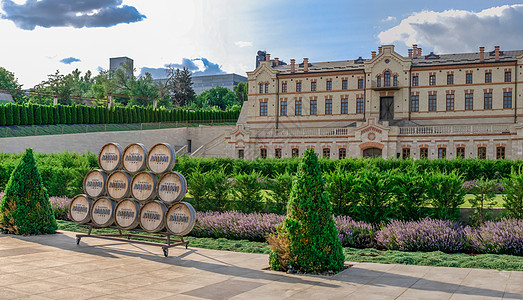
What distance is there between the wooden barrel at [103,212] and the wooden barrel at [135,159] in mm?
1101

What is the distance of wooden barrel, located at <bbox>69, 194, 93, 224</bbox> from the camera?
13.1 metres

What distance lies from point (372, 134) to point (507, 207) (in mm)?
35365

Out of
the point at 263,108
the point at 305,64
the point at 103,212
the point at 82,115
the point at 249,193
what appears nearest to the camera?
the point at 103,212

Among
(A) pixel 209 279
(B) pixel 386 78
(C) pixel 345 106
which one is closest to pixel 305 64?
(C) pixel 345 106

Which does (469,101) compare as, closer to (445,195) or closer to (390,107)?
(390,107)

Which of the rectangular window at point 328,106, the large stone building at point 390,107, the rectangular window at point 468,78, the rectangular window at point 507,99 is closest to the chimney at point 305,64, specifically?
the large stone building at point 390,107

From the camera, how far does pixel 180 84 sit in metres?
102

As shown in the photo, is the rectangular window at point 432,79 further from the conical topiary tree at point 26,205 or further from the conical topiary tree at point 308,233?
the conical topiary tree at point 308,233

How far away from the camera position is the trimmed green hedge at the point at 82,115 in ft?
156

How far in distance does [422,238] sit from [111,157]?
8.33m

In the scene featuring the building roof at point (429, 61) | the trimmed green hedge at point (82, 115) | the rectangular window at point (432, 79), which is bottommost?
the trimmed green hedge at point (82, 115)

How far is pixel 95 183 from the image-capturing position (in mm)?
13125

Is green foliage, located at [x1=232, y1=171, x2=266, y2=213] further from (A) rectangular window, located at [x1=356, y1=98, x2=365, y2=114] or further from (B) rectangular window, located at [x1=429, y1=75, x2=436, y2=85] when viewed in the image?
(B) rectangular window, located at [x1=429, y1=75, x2=436, y2=85]

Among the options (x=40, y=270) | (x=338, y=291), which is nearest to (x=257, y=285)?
(x=338, y=291)
